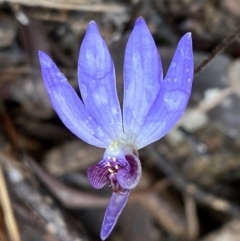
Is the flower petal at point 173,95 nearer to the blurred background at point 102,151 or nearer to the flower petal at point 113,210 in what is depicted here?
the flower petal at point 113,210

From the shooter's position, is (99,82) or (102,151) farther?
(102,151)

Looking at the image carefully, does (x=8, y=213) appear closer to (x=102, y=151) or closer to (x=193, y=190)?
(x=102, y=151)

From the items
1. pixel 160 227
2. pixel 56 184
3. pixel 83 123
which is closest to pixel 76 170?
pixel 56 184

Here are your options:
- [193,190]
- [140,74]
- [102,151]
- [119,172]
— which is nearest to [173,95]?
[140,74]

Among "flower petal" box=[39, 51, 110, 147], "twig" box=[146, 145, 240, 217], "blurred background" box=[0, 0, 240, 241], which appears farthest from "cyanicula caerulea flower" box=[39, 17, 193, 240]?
"twig" box=[146, 145, 240, 217]

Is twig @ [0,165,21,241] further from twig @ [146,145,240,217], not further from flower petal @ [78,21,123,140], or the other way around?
flower petal @ [78,21,123,140]

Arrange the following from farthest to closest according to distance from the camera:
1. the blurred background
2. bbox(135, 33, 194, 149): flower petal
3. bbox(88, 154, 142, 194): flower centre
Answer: the blurred background → bbox(88, 154, 142, 194): flower centre → bbox(135, 33, 194, 149): flower petal

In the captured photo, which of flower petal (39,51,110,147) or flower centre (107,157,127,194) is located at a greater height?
flower petal (39,51,110,147)
